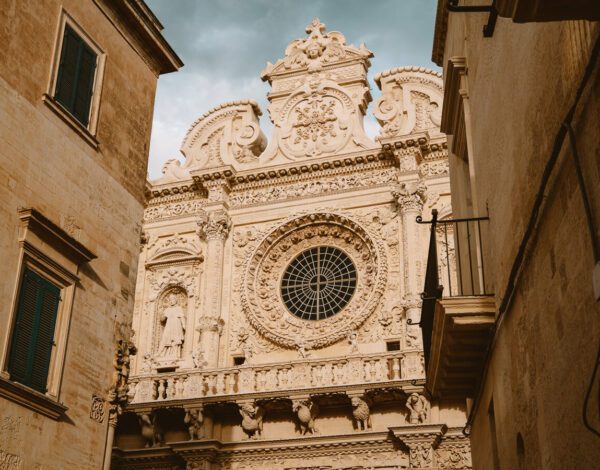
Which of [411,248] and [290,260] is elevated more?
[290,260]

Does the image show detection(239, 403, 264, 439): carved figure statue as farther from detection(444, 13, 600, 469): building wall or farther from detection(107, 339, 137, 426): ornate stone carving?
detection(444, 13, 600, 469): building wall

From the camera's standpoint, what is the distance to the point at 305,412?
63.5ft

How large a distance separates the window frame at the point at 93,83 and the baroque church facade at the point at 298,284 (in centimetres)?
952

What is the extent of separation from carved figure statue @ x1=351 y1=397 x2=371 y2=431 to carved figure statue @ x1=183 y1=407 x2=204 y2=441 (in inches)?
143

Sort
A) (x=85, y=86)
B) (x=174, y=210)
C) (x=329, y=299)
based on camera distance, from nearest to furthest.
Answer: (x=85, y=86) → (x=329, y=299) → (x=174, y=210)

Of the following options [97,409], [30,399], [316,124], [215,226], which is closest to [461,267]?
[97,409]

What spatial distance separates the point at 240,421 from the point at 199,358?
6.61ft

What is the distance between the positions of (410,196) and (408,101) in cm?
336

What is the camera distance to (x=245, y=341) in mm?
22203

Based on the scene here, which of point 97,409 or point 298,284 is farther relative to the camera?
point 298,284

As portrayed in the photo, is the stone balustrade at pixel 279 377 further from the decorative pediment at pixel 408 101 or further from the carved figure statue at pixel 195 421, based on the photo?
the decorative pediment at pixel 408 101

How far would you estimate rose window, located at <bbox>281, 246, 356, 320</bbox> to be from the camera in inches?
882

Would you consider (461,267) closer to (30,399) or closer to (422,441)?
(30,399)

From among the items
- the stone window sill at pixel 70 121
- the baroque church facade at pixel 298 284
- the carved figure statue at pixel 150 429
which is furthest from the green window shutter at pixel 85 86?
the carved figure statue at pixel 150 429
